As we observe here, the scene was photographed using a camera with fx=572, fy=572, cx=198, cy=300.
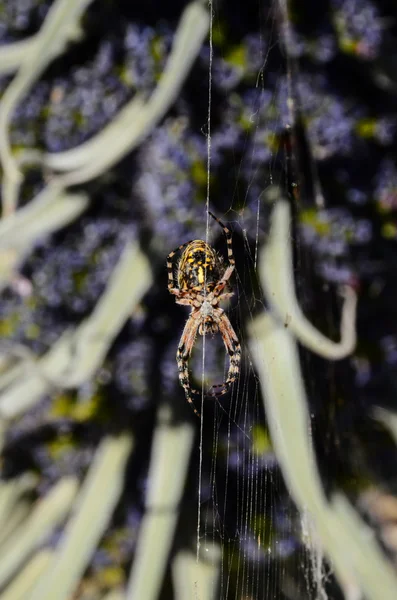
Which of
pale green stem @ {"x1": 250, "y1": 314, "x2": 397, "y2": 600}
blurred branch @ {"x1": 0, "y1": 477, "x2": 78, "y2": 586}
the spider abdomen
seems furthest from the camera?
blurred branch @ {"x1": 0, "y1": 477, "x2": 78, "y2": 586}

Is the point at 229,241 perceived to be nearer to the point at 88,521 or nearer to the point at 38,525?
the point at 88,521

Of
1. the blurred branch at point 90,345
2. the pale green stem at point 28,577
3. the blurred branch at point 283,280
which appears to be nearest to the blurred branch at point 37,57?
the blurred branch at point 90,345

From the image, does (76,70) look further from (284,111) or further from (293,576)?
(293,576)

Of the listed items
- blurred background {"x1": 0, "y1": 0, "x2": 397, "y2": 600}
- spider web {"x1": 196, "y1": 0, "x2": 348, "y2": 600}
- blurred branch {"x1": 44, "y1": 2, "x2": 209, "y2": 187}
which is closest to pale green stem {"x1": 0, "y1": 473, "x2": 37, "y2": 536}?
blurred background {"x1": 0, "y1": 0, "x2": 397, "y2": 600}

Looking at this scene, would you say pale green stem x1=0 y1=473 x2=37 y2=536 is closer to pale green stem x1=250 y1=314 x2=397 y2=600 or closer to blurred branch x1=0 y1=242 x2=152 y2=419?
blurred branch x1=0 y1=242 x2=152 y2=419

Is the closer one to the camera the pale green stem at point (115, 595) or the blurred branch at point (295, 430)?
the blurred branch at point (295, 430)

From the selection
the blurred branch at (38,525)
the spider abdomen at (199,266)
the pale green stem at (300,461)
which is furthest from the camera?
the blurred branch at (38,525)

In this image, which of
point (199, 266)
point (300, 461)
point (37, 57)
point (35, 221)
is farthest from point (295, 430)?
point (37, 57)

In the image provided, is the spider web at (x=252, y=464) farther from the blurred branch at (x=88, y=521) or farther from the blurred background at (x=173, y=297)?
the blurred branch at (x=88, y=521)
